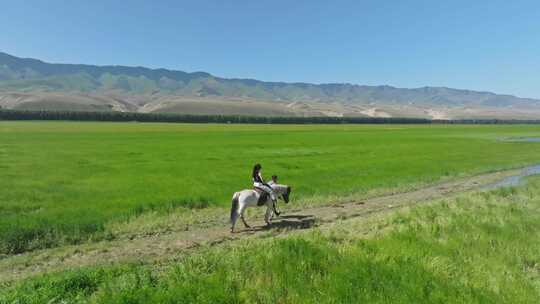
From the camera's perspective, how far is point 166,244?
1202 cm

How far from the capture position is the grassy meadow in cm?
724

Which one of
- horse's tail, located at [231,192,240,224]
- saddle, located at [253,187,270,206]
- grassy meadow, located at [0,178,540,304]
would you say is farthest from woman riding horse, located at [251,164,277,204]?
grassy meadow, located at [0,178,540,304]

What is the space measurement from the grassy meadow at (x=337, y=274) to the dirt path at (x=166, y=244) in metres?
1.08

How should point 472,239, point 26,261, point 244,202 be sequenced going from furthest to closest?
point 244,202
point 472,239
point 26,261

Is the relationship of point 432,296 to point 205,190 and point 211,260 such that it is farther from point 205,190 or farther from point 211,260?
point 205,190

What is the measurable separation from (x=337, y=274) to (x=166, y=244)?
666 cm

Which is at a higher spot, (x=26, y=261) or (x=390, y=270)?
(x=390, y=270)

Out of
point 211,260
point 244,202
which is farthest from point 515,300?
point 244,202

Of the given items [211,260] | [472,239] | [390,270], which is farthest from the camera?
[472,239]

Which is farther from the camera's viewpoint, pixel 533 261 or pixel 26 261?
pixel 26 261

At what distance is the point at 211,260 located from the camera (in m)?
9.30

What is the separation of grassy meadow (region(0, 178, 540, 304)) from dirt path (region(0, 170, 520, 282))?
108 cm

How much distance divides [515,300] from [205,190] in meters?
16.6

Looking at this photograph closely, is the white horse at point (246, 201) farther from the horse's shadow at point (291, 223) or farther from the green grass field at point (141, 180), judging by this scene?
the green grass field at point (141, 180)
